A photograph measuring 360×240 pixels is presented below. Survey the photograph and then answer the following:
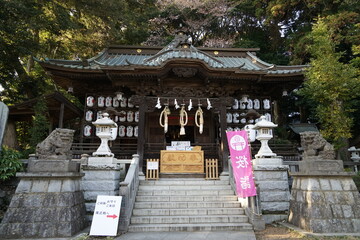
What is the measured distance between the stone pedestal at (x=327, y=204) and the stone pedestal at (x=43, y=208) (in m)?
5.96

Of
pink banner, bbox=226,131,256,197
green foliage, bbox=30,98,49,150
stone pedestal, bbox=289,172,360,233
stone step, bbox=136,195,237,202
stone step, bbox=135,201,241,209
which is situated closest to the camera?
stone pedestal, bbox=289,172,360,233

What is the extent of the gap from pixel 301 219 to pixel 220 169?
4770mm

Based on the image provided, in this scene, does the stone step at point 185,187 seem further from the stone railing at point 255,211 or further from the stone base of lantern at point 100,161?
the stone railing at point 255,211

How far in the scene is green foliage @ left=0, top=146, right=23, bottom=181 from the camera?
704 cm

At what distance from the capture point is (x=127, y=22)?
48.8ft

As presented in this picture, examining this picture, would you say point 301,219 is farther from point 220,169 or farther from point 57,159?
point 57,159

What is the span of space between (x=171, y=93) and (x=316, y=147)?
6526mm

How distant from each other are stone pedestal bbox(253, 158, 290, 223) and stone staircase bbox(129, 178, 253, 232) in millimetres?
955

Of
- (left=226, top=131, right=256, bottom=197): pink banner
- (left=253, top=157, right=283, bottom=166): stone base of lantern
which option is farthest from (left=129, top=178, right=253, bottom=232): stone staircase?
(left=253, top=157, right=283, bottom=166): stone base of lantern

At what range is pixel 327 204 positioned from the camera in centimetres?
577

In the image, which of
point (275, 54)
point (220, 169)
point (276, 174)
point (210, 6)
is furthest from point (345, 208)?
point (210, 6)

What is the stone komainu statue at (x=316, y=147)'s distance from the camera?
246 inches

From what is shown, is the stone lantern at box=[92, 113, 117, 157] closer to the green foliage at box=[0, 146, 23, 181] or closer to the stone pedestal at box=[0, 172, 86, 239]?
the stone pedestal at box=[0, 172, 86, 239]

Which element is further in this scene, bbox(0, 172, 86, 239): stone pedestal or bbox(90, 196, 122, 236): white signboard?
bbox(90, 196, 122, 236): white signboard
